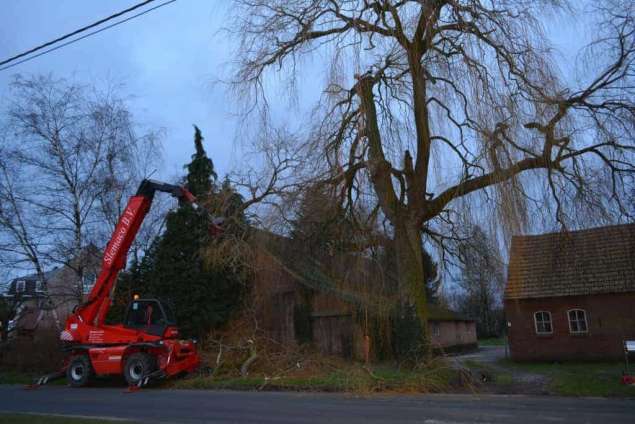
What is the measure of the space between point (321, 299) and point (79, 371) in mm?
10332

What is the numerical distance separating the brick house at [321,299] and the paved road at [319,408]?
5245 mm

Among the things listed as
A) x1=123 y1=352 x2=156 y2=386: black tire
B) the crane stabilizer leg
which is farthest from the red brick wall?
the crane stabilizer leg

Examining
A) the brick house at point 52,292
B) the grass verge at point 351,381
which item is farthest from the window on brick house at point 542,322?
the brick house at point 52,292

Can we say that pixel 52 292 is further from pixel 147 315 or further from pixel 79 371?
pixel 147 315

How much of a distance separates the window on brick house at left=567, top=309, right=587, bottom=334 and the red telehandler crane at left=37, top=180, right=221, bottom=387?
54.9ft

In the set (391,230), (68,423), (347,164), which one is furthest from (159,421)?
(391,230)

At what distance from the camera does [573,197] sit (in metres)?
13.5

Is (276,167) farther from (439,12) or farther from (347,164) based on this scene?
(439,12)

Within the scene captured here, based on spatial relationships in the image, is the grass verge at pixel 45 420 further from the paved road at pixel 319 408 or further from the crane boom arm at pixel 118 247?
the crane boom arm at pixel 118 247

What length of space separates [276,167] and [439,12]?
23.5 feet

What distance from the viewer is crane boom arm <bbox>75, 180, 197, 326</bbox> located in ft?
55.8

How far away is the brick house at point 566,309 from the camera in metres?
24.1

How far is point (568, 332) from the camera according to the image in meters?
25.3

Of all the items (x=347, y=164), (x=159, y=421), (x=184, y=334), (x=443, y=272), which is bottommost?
(x=159, y=421)
